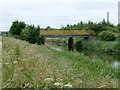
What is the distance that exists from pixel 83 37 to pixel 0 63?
219ft

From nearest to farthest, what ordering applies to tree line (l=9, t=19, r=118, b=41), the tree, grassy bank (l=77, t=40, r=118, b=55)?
grassy bank (l=77, t=40, r=118, b=55) → tree line (l=9, t=19, r=118, b=41) → the tree

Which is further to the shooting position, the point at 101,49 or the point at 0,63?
the point at 101,49

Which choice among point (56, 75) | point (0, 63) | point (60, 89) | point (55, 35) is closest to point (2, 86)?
point (60, 89)

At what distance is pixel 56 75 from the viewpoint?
23.3ft

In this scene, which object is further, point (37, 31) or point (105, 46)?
point (37, 31)

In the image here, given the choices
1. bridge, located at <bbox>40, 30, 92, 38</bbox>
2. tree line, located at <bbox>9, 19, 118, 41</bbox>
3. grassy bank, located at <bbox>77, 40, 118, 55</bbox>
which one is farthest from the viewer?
bridge, located at <bbox>40, 30, 92, 38</bbox>

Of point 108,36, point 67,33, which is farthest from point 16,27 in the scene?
point 108,36

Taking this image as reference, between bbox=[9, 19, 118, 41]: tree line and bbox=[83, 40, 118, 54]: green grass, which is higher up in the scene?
bbox=[9, 19, 118, 41]: tree line

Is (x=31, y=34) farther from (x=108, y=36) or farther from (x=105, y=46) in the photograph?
(x=108, y=36)

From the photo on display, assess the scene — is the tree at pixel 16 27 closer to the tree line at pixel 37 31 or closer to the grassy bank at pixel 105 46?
the tree line at pixel 37 31

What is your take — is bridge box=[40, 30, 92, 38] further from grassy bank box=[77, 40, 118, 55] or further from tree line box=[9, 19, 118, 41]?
grassy bank box=[77, 40, 118, 55]

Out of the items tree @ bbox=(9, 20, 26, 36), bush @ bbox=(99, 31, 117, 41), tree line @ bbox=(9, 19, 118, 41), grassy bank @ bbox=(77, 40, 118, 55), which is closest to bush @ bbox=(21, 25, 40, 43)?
tree line @ bbox=(9, 19, 118, 41)

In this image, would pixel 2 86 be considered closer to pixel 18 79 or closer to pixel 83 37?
pixel 18 79

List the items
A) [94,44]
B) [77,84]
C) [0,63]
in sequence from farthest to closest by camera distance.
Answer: [94,44]
[0,63]
[77,84]
